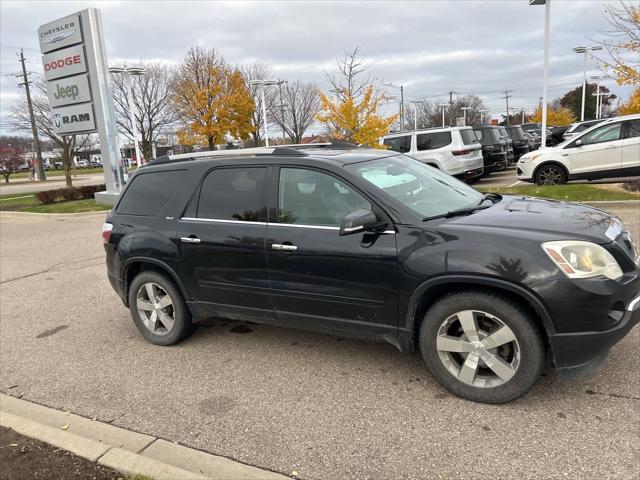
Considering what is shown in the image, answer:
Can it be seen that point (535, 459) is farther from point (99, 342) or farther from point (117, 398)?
point (99, 342)

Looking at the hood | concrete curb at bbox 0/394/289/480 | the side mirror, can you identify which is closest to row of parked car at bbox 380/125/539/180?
the hood

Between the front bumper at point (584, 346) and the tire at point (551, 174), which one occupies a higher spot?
the tire at point (551, 174)

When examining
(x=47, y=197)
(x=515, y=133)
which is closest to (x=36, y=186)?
(x=47, y=197)

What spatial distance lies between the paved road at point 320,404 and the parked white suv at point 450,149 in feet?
36.6

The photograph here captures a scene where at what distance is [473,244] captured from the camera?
3084mm

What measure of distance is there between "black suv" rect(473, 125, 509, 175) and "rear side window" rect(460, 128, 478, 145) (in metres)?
1.41

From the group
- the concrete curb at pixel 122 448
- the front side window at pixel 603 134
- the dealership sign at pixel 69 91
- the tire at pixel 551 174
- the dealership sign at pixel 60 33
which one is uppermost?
the dealership sign at pixel 60 33

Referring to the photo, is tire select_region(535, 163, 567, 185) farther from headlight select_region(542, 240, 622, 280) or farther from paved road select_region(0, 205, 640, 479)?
headlight select_region(542, 240, 622, 280)

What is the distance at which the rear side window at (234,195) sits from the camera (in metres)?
3.97

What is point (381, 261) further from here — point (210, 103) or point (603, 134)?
point (210, 103)

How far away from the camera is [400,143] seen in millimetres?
15828

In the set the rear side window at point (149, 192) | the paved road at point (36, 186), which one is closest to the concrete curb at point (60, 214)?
the rear side window at point (149, 192)

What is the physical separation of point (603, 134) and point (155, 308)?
12.2 metres

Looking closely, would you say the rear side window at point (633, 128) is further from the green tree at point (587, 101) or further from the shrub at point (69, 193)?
the green tree at point (587, 101)
